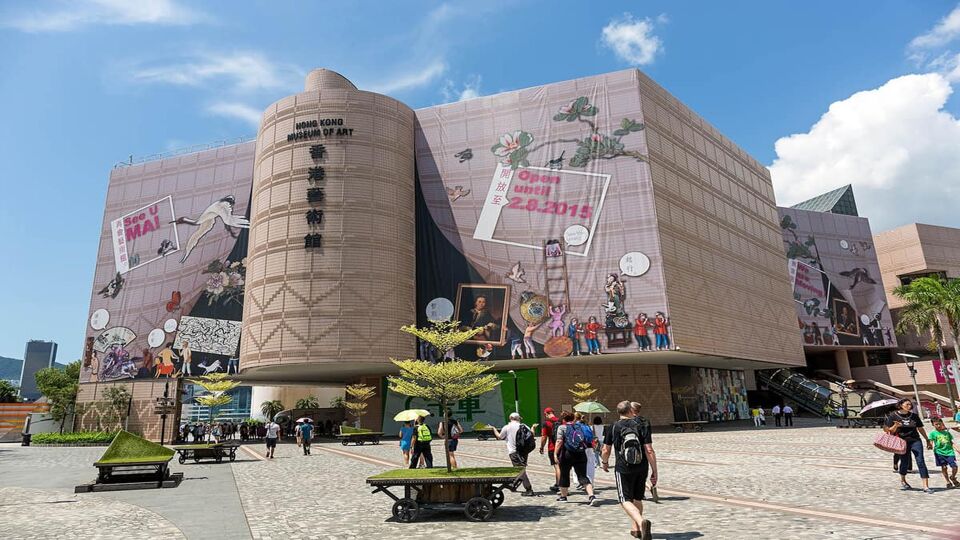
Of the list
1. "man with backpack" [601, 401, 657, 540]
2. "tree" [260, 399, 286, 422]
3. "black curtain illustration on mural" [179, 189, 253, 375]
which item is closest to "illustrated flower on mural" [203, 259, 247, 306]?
"black curtain illustration on mural" [179, 189, 253, 375]

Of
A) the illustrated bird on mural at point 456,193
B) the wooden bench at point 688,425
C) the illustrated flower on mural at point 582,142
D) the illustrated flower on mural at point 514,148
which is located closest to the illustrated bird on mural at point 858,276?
the wooden bench at point 688,425

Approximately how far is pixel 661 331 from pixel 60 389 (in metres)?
58.7

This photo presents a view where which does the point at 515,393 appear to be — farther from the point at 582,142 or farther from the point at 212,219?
the point at 212,219

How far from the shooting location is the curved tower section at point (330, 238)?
38906 mm

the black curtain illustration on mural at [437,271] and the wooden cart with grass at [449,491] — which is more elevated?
the black curtain illustration on mural at [437,271]

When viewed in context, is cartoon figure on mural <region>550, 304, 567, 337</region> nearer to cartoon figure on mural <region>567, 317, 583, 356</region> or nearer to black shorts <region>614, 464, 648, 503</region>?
cartoon figure on mural <region>567, 317, 583, 356</region>

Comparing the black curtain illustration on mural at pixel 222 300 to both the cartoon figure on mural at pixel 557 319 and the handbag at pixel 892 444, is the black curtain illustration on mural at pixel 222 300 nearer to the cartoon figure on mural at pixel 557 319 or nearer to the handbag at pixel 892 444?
the cartoon figure on mural at pixel 557 319

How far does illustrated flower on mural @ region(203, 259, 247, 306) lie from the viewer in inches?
1907

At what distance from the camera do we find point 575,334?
38.7 metres

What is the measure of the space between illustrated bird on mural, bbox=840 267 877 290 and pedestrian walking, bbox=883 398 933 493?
57937 mm

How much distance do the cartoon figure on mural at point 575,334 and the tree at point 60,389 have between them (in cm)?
4300

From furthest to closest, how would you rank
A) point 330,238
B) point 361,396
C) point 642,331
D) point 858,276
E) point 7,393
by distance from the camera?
1. point 7,393
2. point 858,276
3. point 361,396
4. point 330,238
5. point 642,331

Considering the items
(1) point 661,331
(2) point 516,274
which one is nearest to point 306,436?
(2) point 516,274

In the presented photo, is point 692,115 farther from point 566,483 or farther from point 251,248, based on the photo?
point 566,483
